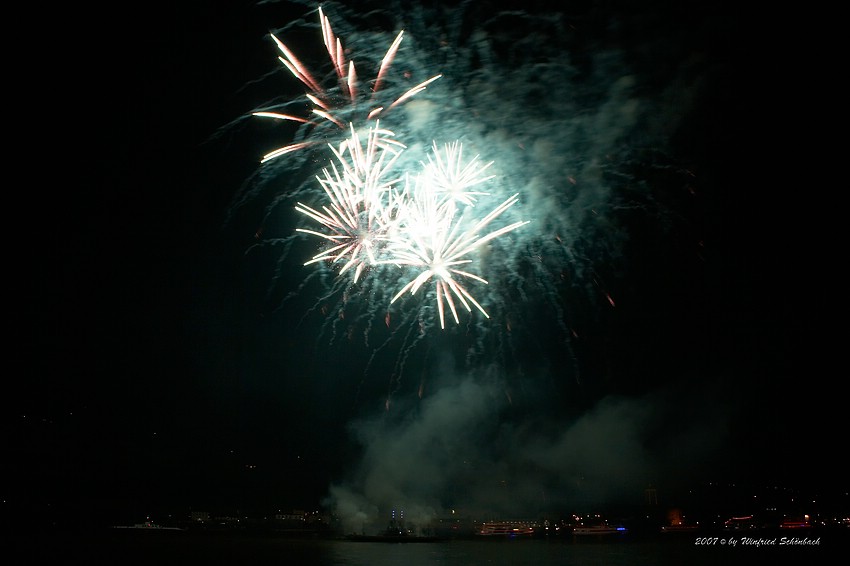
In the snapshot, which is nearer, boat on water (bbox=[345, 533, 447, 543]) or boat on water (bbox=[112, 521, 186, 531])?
boat on water (bbox=[345, 533, 447, 543])

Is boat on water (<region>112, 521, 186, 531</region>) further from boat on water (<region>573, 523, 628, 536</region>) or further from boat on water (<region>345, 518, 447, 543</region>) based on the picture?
boat on water (<region>573, 523, 628, 536</region>)

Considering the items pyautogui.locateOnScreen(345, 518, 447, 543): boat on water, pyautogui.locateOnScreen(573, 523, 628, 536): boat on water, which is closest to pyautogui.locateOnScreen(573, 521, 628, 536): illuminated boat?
pyautogui.locateOnScreen(573, 523, 628, 536): boat on water

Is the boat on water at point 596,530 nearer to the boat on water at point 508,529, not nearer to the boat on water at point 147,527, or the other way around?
the boat on water at point 508,529

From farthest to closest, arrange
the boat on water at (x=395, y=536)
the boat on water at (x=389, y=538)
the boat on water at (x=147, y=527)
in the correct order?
1. the boat on water at (x=147, y=527)
2. the boat on water at (x=395, y=536)
3. the boat on water at (x=389, y=538)

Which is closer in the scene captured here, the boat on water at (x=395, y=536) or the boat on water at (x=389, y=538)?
the boat on water at (x=389, y=538)

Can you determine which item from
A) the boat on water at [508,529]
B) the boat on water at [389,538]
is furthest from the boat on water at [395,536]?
the boat on water at [508,529]

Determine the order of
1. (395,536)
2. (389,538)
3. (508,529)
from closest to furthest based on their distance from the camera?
1. (389,538)
2. (395,536)
3. (508,529)

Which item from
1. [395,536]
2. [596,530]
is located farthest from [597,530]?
[395,536]

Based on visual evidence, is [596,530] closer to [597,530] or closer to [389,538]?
[597,530]

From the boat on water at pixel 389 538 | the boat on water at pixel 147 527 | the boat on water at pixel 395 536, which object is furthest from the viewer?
the boat on water at pixel 147 527

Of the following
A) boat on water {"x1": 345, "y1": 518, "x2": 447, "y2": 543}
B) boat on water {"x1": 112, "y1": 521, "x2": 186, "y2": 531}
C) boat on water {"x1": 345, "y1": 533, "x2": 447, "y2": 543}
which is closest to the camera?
boat on water {"x1": 345, "y1": 533, "x2": 447, "y2": 543}

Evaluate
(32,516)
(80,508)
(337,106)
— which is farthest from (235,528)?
(337,106)

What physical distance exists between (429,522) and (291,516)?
3561 cm

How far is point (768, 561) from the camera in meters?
57.3
